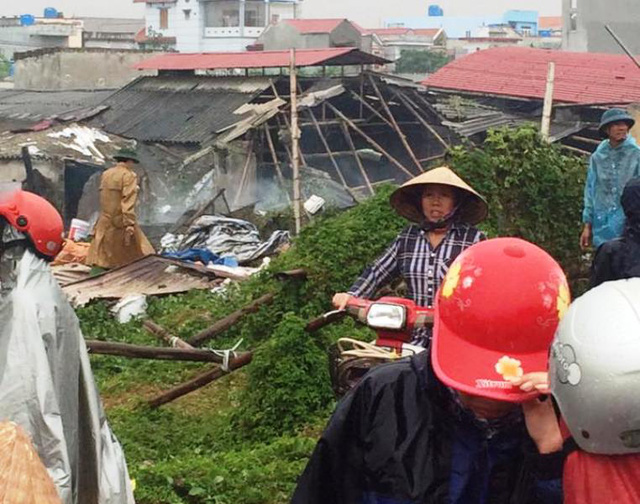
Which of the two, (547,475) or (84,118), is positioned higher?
Answer: (547,475)

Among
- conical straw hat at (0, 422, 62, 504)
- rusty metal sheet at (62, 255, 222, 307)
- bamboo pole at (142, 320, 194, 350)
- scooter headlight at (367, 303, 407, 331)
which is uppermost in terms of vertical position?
scooter headlight at (367, 303, 407, 331)

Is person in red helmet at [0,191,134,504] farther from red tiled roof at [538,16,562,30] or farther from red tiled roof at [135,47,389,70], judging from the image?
red tiled roof at [538,16,562,30]

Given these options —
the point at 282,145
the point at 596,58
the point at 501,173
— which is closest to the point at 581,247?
the point at 501,173

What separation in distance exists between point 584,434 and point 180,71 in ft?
80.1

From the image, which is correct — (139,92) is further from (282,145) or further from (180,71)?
(282,145)

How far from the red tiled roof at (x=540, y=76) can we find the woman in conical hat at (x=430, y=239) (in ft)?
50.7

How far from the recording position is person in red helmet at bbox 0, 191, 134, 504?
404 centimetres

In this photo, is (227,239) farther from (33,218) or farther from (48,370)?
(48,370)

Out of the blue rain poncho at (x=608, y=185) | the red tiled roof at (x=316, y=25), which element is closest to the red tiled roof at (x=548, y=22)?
the red tiled roof at (x=316, y=25)

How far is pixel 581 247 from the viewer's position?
8852mm

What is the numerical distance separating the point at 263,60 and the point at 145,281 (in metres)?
11.7

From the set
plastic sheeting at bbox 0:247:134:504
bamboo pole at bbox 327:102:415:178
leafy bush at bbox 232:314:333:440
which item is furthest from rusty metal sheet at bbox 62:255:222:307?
bamboo pole at bbox 327:102:415:178

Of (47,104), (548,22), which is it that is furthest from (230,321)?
(548,22)

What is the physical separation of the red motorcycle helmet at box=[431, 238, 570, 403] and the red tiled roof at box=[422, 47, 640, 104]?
60.5 ft
